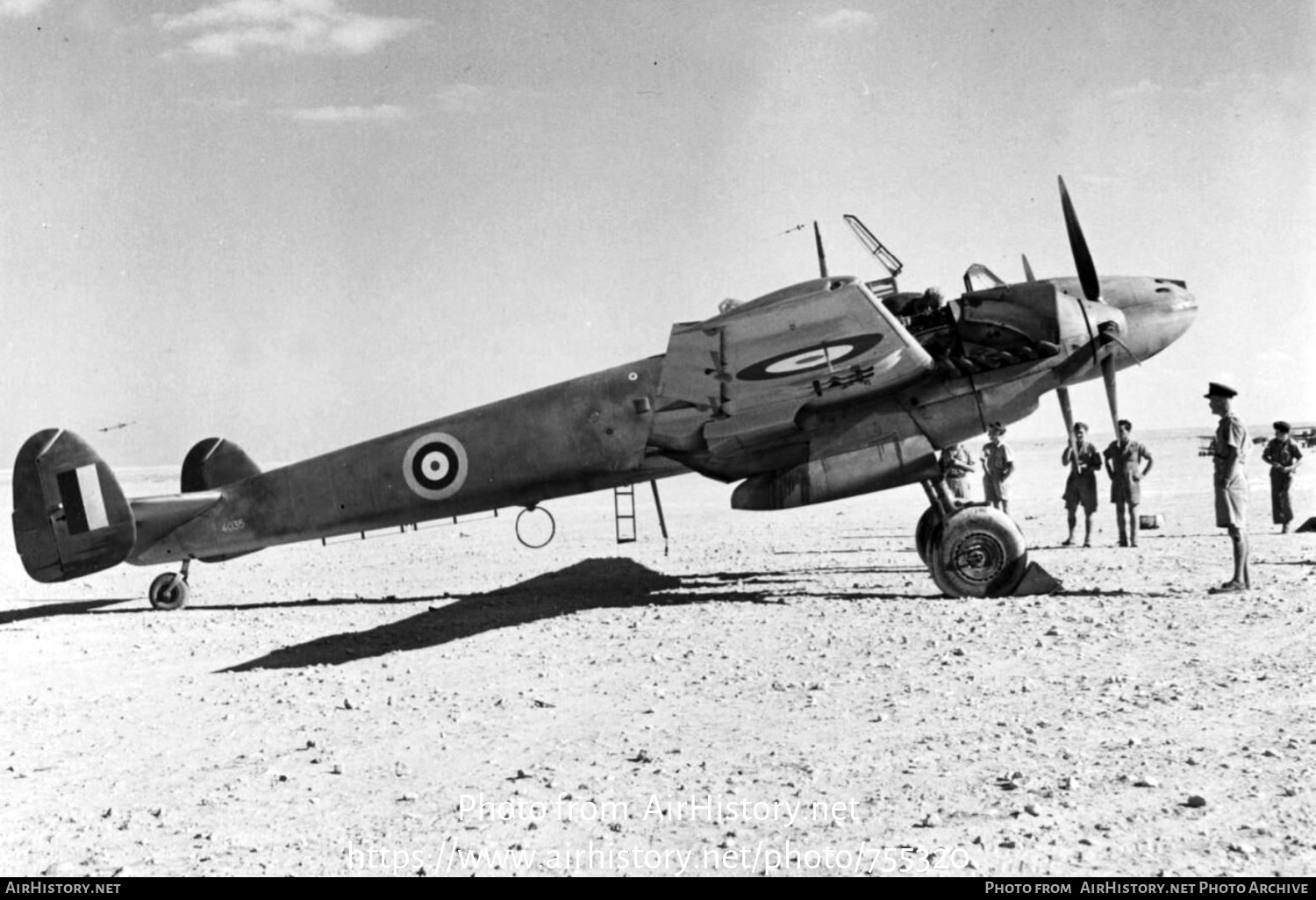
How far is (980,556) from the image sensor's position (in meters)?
8.52

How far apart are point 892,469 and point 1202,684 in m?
4.21

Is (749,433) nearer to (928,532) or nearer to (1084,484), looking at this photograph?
(928,532)

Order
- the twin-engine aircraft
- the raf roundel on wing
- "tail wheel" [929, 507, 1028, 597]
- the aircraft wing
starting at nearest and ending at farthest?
the aircraft wing → the twin-engine aircraft → "tail wheel" [929, 507, 1028, 597] → the raf roundel on wing

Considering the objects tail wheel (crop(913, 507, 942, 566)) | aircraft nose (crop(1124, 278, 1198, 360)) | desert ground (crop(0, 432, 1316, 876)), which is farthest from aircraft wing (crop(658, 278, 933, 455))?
aircraft nose (crop(1124, 278, 1198, 360))

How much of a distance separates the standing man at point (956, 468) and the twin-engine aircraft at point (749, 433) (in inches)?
14.6

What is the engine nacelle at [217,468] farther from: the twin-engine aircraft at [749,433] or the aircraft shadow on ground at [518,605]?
the aircraft shadow on ground at [518,605]

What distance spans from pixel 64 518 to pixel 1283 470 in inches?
625

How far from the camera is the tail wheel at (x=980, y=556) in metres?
8.49

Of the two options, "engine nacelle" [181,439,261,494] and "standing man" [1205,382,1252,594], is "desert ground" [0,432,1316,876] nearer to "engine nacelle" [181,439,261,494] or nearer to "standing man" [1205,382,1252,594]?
"standing man" [1205,382,1252,594]

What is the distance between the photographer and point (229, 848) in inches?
146

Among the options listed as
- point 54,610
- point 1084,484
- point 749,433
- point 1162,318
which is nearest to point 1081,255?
point 1162,318

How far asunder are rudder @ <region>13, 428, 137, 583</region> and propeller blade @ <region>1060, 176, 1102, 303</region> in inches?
403

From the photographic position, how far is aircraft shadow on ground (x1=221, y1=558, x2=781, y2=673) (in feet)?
26.0
